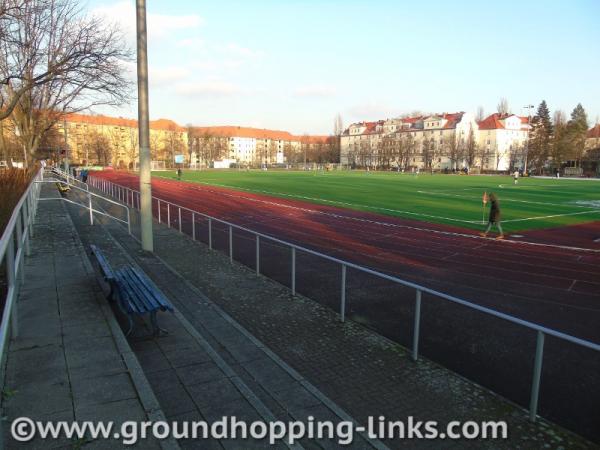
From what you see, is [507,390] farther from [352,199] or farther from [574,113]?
[574,113]

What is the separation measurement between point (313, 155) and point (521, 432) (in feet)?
460

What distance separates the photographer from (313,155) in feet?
467

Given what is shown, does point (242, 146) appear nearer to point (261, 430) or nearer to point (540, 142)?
point (540, 142)

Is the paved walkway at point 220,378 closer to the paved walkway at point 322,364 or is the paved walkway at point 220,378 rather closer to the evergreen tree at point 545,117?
the paved walkway at point 322,364

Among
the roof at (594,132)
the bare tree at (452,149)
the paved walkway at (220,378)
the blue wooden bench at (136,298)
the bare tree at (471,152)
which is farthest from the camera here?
the roof at (594,132)

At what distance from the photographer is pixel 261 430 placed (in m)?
3.88

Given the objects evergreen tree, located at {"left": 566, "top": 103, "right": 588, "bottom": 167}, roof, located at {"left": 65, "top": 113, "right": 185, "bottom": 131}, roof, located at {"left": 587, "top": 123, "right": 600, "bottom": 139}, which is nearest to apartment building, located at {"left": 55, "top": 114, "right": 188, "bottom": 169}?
roof, located at {"left": 65, "top": 113, "right": 185, "bottom": 131}

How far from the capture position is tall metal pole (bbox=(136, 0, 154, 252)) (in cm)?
1141

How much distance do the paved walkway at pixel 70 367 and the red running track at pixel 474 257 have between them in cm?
655

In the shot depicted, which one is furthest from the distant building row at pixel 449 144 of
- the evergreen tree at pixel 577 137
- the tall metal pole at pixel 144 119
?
the tall metal pole at pixel 144 119

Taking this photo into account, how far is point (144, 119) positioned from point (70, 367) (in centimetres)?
863

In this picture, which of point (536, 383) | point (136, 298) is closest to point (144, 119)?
point (136, 298)

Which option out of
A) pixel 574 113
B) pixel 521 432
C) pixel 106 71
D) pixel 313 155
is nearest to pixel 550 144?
pixel 574 113

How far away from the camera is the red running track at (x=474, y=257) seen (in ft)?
28.1
